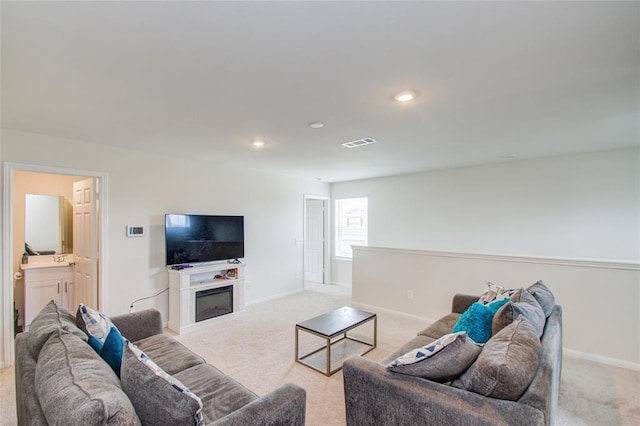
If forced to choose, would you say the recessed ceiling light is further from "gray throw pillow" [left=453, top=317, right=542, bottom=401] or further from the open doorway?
the open doorway

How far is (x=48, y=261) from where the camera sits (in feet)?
14.4

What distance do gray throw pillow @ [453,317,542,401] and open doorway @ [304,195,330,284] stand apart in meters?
5.77

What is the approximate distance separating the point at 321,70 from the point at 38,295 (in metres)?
4.75

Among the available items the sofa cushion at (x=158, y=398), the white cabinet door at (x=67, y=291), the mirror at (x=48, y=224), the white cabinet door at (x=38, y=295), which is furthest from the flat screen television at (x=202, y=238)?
the sofa cushion at (x=158, y=398)

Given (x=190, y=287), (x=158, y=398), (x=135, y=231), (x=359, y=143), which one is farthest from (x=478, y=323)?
(x=135, y=231)

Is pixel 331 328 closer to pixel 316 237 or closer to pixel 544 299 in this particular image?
pixel 544 299

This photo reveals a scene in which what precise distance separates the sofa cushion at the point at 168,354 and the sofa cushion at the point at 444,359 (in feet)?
5.02

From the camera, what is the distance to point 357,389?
1.71 metres

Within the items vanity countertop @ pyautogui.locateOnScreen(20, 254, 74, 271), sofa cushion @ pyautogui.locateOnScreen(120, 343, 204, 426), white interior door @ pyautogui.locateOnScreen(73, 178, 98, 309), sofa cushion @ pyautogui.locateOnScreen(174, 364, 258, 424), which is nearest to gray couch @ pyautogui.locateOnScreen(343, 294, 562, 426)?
sofa cushion @ pyautogui.locateOnScreen(174, 364, 258, 424)

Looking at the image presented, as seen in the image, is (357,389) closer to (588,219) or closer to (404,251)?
(404,251)

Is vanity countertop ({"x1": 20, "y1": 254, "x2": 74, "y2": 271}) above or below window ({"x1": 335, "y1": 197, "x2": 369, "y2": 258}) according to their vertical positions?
below

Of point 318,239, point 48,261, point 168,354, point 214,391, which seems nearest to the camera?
point 214,391

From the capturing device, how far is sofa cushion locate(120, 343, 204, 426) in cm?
114

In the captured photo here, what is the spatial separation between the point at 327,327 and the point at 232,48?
2.55 meters
